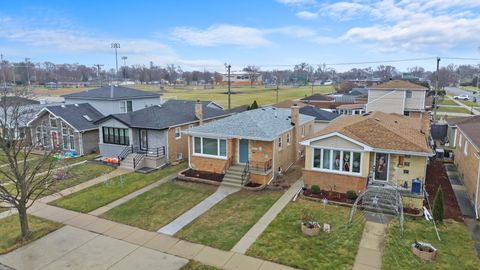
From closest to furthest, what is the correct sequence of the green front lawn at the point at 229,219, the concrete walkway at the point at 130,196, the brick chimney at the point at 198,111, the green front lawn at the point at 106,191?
the green front lawn at the point at 229,219 < the concrete walkway at the point at 130,196 < the green front lawn at the point at 106,191 < the brick chimney at the point at 198,111

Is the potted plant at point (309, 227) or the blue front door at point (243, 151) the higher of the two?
the blue front door at point (243, 151)

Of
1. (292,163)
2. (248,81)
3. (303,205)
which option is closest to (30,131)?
(292,163)

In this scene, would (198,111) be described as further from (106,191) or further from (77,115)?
(106,191)

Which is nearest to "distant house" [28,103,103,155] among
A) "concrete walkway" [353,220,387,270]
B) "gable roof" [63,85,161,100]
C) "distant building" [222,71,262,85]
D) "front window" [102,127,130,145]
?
"front window" [102,127,130,145]

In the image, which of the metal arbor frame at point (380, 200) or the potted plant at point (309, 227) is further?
the metal arbor frame at point (380, 200)

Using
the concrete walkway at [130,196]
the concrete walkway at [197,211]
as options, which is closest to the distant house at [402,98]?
the concrete walkway at [197,211]

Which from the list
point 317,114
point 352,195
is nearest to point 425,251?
point 352,195

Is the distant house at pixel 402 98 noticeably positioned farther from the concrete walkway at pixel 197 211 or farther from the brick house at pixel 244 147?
the concrete walkway at pixel 197 211

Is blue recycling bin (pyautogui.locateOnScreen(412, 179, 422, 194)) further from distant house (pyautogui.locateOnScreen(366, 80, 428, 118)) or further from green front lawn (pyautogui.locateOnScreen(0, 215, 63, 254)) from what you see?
distant house (pyautogui.locateOnScreen(366, 80, 428, 118))
